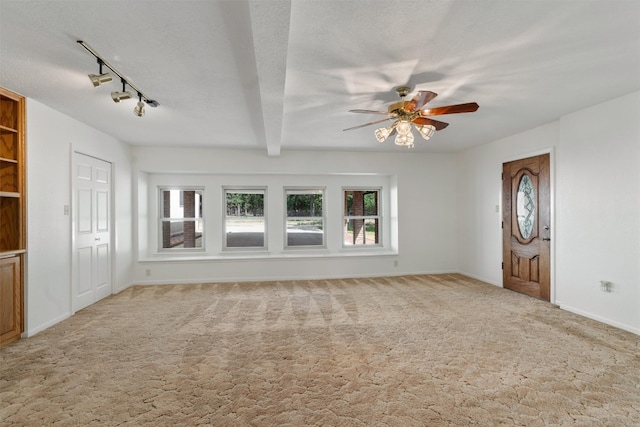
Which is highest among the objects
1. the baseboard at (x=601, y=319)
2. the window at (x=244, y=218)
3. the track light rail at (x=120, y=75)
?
the track light rail at (x=120, y=75)

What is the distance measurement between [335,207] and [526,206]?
10.6 ft

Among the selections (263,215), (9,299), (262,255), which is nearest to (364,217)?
(263,215)

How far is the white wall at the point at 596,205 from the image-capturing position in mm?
3223

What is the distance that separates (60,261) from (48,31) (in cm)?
274

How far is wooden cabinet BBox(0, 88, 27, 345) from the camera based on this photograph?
3.06 meters

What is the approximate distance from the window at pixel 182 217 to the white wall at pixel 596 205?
568 centimetres

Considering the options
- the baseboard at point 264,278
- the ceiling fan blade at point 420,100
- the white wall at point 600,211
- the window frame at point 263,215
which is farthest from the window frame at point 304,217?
the white wall at point 600,211

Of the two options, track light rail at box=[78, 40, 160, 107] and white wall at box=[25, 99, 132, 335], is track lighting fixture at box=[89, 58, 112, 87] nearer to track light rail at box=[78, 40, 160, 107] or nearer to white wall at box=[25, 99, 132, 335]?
track light rail at box=[78, 40, 160, 107]

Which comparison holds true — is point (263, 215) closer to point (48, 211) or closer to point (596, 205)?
point (48, 211)

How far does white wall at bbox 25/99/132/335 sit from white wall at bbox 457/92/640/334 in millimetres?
6174

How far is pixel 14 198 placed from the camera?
10.3ft

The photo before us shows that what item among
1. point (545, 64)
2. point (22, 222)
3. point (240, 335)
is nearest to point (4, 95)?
point (22, 222)

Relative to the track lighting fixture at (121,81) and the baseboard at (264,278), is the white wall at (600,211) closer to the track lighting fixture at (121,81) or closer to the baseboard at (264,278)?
the baseboard at (264,278)

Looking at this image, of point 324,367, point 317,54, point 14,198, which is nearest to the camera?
point 317,54
